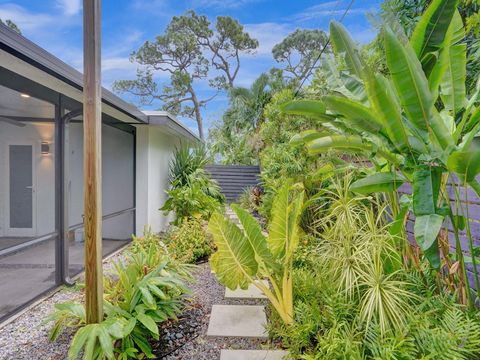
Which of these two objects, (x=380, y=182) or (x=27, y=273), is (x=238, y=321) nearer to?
(x=380, y=182)

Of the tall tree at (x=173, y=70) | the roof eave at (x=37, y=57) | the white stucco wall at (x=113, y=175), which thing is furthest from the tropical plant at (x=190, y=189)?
the tall tree at (x=173, y=70)

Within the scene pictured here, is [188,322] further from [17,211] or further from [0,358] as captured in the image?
[17,211]

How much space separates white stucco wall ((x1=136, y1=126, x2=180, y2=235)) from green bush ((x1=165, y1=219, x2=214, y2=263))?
3.75ft

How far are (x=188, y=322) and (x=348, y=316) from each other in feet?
5.00

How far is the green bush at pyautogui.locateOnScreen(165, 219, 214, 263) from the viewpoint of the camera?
14.7 feet

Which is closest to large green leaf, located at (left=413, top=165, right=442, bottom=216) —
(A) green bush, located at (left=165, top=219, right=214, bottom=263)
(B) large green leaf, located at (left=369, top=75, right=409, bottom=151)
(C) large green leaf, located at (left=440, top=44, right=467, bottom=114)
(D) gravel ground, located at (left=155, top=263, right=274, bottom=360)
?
(B) large green leaf, located at (left=369, top=75, right=409, bottom=151)

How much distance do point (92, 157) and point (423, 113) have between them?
231cm

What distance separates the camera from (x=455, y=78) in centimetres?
196

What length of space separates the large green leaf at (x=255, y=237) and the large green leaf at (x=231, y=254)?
62mm

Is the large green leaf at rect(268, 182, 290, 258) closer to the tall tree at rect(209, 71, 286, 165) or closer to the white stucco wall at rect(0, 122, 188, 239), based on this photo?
the white stucco wall at rect(0, 122, 188, 239)

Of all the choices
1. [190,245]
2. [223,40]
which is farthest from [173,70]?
[190,245]

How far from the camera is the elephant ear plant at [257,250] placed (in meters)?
2.63

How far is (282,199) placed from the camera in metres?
2.71

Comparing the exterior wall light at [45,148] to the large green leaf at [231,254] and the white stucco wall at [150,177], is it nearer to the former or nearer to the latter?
the white stucco wall at [150,177]
